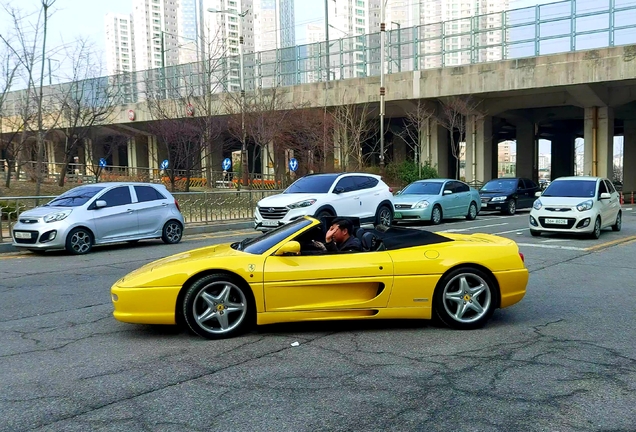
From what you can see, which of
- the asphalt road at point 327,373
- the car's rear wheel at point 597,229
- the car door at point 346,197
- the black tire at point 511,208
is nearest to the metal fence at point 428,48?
the black tire at point 511,208

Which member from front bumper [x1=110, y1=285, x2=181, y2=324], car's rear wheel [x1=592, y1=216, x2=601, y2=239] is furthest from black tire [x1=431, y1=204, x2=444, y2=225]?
front bumper [x1=110, y1=285, x2=181, y2=324]

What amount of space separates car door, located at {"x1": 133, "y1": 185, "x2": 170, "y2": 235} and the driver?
8558 mm

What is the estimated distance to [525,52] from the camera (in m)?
31.8

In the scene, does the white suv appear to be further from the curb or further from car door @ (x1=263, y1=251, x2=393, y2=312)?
car door @ (x1=263, y1=251, x2=393, y2=312)

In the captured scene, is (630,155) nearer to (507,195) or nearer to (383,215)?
(507,195)

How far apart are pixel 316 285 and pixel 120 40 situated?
8163 centimetres

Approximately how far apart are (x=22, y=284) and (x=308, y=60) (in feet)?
106

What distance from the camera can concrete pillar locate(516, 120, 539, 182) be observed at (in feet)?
154

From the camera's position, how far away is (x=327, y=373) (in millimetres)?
4781

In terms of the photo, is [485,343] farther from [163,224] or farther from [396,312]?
[163,224]

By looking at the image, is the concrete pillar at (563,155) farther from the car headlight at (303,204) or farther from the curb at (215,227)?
the car headlight at (303,204)

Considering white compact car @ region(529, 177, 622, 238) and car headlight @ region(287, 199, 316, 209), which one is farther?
car headlight @ region(287, 199, 316, 209)

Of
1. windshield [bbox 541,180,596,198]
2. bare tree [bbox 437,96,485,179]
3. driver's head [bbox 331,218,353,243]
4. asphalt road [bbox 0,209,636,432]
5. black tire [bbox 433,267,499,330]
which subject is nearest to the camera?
asphalt road [bbox 0,209,636,432]

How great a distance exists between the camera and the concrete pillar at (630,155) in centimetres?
4400
